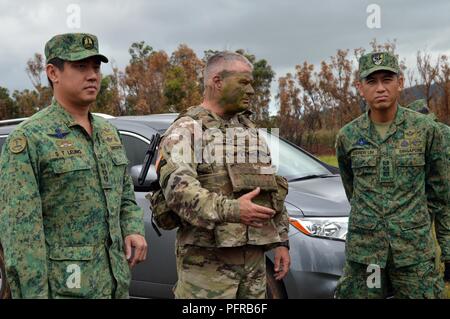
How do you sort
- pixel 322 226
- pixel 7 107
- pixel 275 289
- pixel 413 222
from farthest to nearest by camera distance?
pixel 7 107
pixel 322 226
pixel 275 289
pixel 413 222

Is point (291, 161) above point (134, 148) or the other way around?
the other way around

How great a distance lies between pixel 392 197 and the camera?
3.47 metres

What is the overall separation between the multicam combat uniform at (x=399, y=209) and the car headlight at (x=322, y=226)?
0.75 meters

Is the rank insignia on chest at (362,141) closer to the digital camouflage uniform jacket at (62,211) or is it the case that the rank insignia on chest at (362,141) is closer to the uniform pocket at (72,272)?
the digital camouflage uniform jacket at (62,211)

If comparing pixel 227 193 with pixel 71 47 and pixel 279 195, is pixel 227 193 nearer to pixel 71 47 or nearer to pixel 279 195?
pixel 279 195

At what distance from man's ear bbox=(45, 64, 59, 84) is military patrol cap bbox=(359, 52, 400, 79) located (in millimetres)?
1794

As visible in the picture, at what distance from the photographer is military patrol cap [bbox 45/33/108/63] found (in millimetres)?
2797

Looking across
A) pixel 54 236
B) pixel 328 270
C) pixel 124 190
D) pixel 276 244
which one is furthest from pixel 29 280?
pixel 328 270

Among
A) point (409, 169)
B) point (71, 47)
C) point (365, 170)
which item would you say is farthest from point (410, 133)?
point (71, 47)

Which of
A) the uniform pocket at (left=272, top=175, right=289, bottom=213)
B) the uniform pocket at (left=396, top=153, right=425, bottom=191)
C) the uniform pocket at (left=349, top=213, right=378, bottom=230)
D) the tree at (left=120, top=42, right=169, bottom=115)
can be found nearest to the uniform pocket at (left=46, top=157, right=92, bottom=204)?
the uniform pocket at (left=272, top=175, right=289, bottom=213)

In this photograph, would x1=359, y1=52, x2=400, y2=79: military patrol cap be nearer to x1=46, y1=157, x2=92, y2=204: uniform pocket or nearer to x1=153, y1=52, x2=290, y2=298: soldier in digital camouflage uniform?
x1=153, y1=52, x2=290, y2=298: soldier in digital camouflage uniform

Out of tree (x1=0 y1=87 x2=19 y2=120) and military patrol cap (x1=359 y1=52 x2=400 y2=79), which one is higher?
tree (x1=0 y1=87 x2=19 y2=120)

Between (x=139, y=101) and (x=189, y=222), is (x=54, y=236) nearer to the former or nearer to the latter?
(x=189, y=222)

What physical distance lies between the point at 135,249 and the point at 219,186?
0.51 metres
